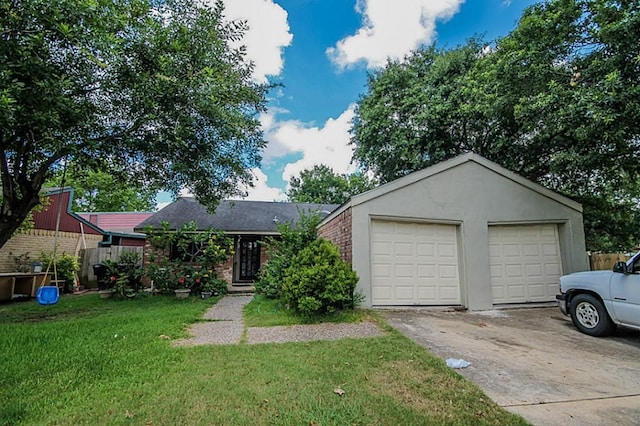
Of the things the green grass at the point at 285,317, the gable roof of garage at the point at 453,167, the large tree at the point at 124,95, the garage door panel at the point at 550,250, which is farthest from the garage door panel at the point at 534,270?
the large tree at the point at 124,95

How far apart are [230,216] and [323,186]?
1902cm

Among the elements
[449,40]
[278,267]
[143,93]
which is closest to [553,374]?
[278,267]

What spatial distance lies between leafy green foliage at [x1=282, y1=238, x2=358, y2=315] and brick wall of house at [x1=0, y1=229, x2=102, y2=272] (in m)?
12.2

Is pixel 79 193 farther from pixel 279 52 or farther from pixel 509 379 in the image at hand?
pixel 509 379

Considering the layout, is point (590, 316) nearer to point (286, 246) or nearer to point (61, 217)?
point (286, 246)

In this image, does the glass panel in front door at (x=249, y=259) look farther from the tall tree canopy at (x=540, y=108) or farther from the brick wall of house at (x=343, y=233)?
the tall tree canopy at (x=540, y=108)

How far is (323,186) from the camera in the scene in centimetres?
3188

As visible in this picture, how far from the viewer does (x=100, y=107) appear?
7102mm

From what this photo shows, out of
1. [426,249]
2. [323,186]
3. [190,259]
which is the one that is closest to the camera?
[426,249]

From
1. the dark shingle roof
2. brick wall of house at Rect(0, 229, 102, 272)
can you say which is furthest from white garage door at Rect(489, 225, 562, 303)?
brick wall of house at Rect(0, 229, 102, 272)

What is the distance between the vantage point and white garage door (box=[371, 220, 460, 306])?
22.8 ft

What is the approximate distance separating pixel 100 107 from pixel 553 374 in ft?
32.0

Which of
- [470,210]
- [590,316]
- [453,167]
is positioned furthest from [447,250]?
[590,316]

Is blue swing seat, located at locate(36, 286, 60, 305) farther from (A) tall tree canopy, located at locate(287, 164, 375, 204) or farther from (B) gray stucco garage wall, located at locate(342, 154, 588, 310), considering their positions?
(A) tall tree canopy, located at locate(287, 164, 375, 204)
